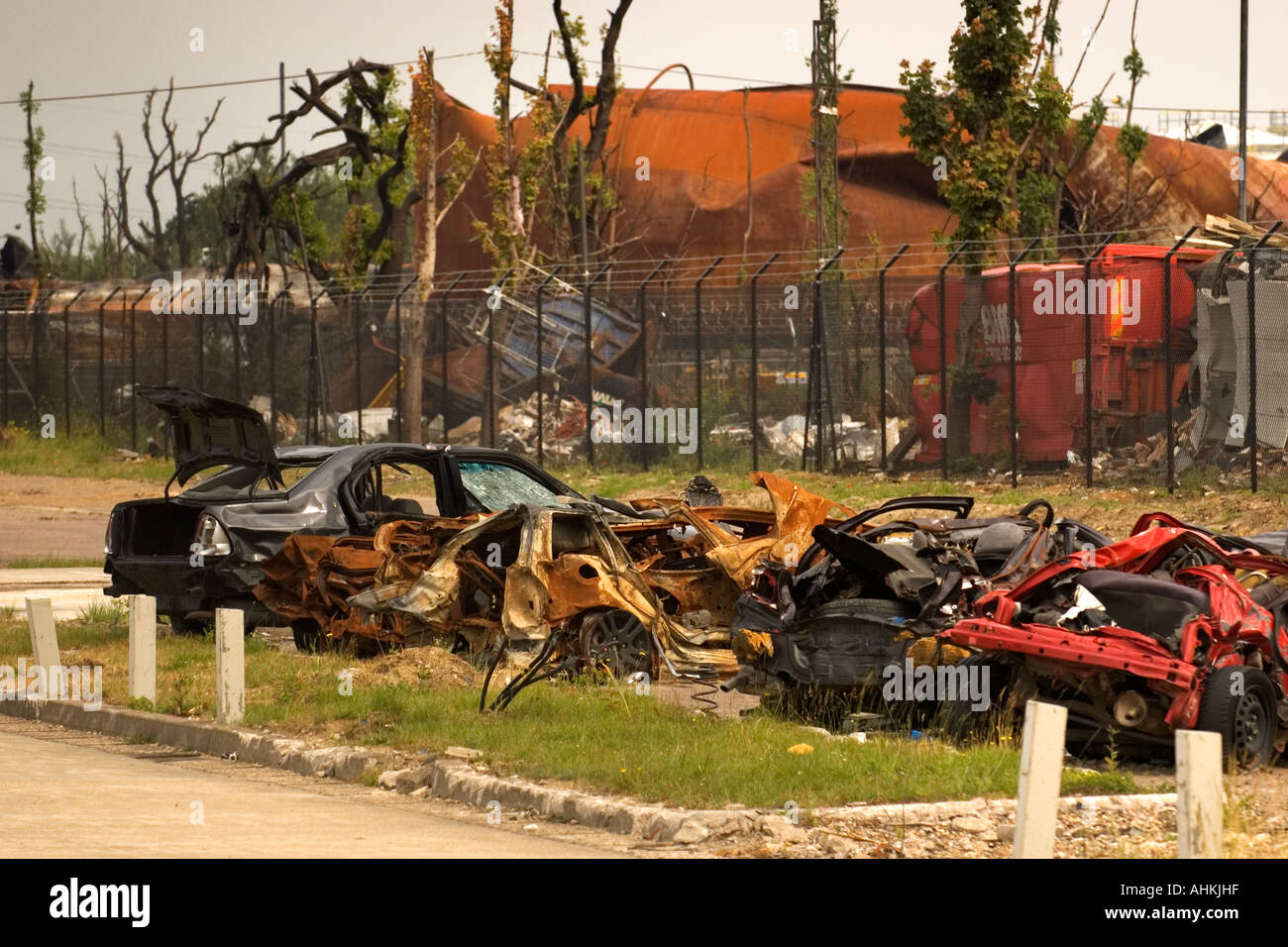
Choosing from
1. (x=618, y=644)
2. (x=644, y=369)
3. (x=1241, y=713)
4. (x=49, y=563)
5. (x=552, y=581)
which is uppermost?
(x=644, y=369)

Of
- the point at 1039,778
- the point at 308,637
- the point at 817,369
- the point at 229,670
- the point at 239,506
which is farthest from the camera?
the point at 817,369

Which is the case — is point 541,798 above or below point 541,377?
below

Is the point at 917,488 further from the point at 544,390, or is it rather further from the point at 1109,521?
the point at 544,390

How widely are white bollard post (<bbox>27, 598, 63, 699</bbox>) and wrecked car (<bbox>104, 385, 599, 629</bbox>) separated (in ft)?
4.86

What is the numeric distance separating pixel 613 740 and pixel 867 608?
1.71m

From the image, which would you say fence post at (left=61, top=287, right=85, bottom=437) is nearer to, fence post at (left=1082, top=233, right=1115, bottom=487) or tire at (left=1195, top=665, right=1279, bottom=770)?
fence post at (left=1082, top=233, right=1115, bottom=487)

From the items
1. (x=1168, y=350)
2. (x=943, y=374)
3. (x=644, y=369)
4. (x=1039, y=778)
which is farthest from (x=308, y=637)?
(x=644, y=369)

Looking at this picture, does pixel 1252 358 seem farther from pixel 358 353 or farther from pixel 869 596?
pixel 358 353

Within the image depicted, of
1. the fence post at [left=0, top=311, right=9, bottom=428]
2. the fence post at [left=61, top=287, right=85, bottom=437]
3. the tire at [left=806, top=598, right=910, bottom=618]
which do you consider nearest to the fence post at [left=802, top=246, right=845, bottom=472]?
the fence post at [left=61, top=287, right=85, bottom=437]

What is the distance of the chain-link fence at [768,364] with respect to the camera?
2562 centimetres

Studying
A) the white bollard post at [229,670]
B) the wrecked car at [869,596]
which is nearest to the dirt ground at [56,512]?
the white bollard post at [229,670]

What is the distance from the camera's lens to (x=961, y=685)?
1042cm

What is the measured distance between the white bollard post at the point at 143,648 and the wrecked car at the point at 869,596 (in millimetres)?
3789

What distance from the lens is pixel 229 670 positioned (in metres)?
11.4
